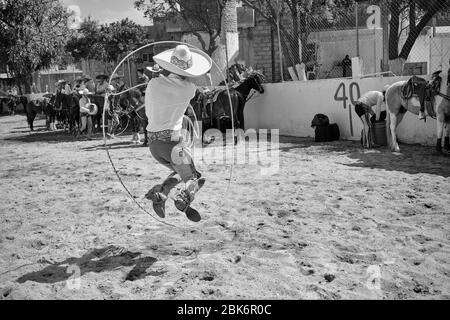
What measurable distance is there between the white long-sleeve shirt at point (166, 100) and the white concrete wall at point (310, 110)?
773 cm

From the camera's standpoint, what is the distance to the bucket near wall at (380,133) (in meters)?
11.5

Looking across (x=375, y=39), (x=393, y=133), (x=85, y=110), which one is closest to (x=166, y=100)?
(x=393, y=133)

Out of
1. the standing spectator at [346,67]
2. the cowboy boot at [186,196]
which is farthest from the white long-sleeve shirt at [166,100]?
the standing spectator at [346,67]

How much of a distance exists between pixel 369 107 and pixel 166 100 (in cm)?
742

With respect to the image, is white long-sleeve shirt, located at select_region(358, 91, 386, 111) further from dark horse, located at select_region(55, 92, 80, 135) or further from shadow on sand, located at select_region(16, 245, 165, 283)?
dark horse, located at select_region(55, 92, 80, 135)

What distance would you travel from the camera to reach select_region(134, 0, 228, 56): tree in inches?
897

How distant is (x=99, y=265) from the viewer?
4.77 meters

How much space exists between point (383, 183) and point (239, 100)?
8.24 meters

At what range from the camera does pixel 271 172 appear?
9.19 meters

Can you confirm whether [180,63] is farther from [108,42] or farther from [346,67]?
[108,42]

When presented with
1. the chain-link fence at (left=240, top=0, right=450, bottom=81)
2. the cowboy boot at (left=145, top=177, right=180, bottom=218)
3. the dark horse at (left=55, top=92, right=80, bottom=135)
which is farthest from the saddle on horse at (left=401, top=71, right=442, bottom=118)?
the dark horse at (left=55, top=92, right=80, bottom=135)

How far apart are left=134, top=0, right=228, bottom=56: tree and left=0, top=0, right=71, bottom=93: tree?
1772 cm

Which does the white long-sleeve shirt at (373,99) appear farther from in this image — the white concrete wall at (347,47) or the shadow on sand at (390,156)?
the white concrete wall at (347,47)
